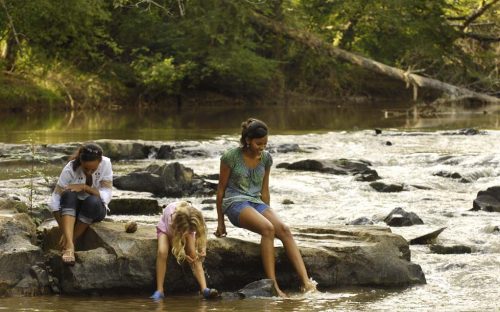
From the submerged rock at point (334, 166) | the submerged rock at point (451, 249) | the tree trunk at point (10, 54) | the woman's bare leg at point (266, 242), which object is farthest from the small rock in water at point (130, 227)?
the tree trunk at point (10, 54)

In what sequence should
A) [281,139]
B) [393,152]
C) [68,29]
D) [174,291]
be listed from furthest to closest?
[68,29] → [281,139] → [393,152] → [174,291]

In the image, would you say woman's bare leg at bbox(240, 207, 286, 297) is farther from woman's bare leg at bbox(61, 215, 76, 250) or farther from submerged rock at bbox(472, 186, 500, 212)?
submerged rock at bbox(472, 186, 500, 212)

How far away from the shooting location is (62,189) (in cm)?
863

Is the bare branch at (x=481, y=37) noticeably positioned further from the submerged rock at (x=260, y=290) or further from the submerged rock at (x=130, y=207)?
the submerged rock at (x=260, y=290)

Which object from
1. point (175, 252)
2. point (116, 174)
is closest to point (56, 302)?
point (175, 252)

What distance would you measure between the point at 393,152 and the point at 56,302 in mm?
13915

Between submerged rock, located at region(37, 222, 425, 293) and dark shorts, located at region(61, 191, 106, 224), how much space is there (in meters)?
0.10

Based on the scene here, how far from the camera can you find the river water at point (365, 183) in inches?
314

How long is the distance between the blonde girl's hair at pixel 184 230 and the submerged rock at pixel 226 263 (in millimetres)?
218

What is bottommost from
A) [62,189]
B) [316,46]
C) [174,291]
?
[174,291]

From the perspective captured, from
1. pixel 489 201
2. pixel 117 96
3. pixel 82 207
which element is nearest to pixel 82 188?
pixel 82 207

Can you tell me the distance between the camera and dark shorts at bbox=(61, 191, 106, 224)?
8.53 metres

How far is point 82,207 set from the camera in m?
8.62

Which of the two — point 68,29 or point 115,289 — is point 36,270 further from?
point 68,29
